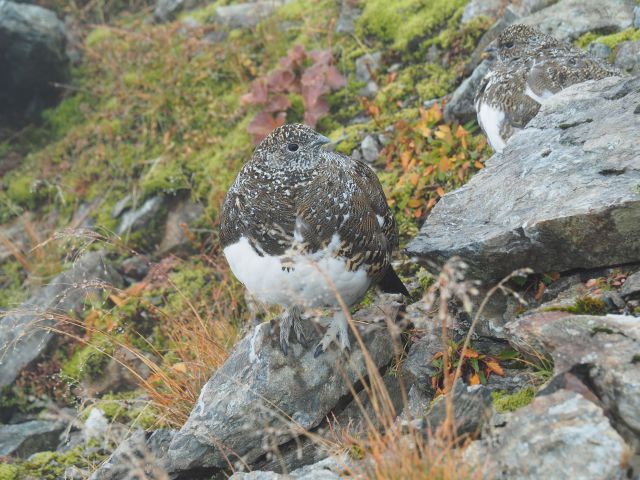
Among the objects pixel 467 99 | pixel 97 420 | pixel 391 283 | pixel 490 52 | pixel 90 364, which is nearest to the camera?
pixel 391 283

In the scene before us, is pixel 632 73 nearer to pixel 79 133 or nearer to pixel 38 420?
pixel 38 420

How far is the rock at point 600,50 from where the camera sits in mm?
5168

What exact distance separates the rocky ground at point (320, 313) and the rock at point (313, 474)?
17mm

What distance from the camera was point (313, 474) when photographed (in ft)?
9.25

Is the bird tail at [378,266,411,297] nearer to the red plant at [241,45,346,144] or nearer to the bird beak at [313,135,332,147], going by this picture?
the bird beak at [313,135,332,147]

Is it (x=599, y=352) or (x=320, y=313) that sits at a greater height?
(x=320, y=313)

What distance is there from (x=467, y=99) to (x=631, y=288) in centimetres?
280

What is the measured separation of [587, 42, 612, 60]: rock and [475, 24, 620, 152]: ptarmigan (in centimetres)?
38

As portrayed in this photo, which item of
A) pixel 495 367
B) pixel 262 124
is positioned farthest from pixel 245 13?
pixel 495 367

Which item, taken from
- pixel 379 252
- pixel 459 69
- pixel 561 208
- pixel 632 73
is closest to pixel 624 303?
pixel 561 208

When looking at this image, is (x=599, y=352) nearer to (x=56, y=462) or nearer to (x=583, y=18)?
(x=56, y=462)

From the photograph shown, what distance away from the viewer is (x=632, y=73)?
4.89m

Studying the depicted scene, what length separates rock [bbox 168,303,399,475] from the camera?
3.50 meters

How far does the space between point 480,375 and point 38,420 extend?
12.2 feet
